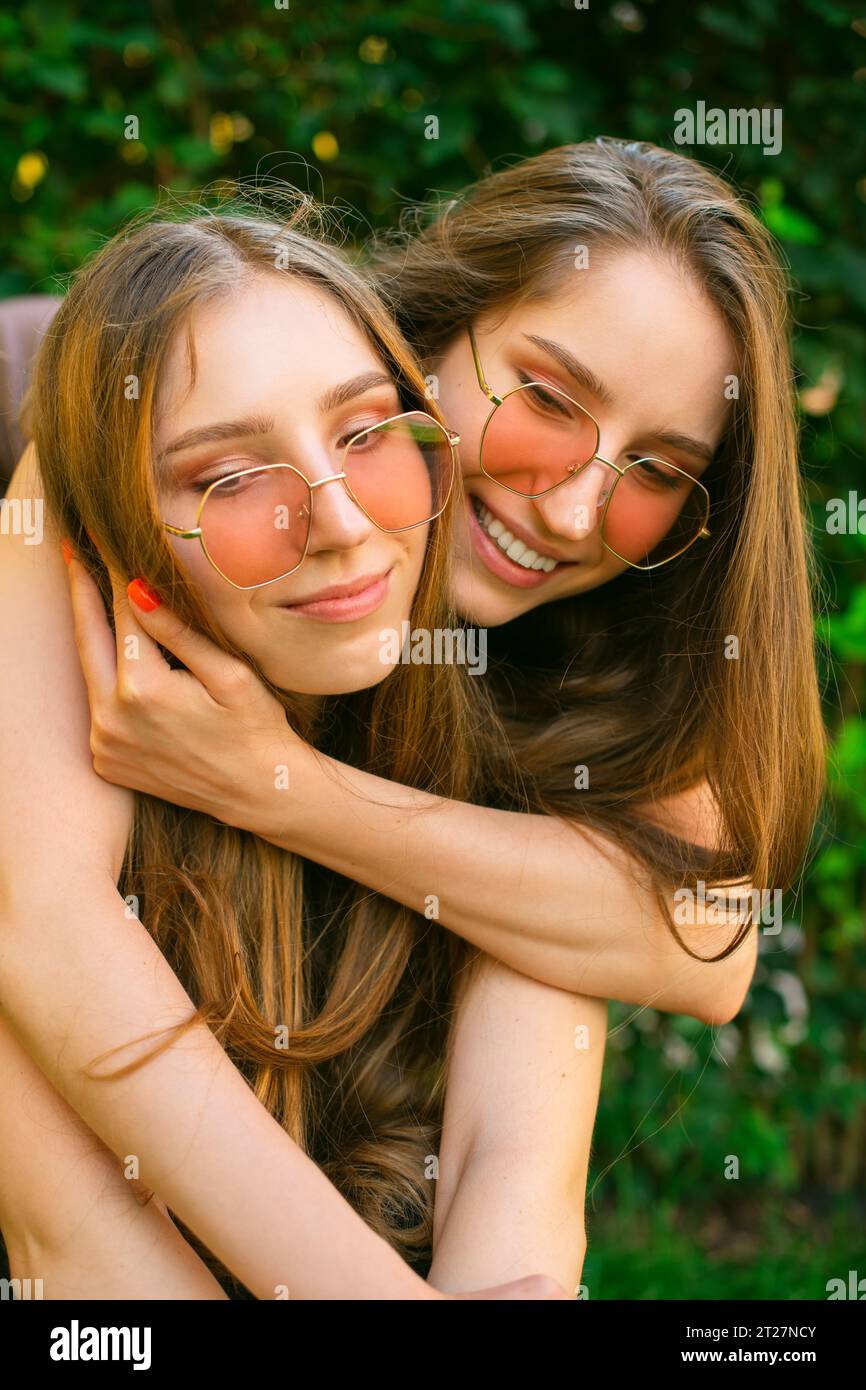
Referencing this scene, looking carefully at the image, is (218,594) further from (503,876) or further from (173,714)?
(503,876)

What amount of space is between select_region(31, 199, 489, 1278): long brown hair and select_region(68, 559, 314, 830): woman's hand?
0.05 metres

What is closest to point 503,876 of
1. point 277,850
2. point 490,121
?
point 277,850

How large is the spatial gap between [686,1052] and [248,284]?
105 inches

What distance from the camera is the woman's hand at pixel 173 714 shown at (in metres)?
2.06

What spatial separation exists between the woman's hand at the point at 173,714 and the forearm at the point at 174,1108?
20 cm

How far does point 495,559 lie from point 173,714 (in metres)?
0.66

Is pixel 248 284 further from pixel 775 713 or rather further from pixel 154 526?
pixel 775 713

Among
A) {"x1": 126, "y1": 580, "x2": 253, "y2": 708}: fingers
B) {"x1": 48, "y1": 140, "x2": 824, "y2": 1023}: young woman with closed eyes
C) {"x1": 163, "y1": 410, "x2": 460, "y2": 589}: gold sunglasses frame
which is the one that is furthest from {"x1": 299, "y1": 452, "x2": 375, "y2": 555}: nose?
Result: {"x1": 48, "y1": 140, "x2": 824, "y2": 1023}: young woman with closed eyes

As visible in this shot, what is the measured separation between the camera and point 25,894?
2.00 meters

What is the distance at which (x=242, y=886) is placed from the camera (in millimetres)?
2256

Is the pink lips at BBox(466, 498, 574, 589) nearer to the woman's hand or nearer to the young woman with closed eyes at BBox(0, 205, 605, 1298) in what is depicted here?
the young woman with closed eyes at BBox(0, 205, 605, 1298)

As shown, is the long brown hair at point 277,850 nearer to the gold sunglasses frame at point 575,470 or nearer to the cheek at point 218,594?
the cheek at point 218,594

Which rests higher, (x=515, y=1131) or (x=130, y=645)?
(x=130, y=645)

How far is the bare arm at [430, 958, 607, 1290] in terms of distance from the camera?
2.06 m
